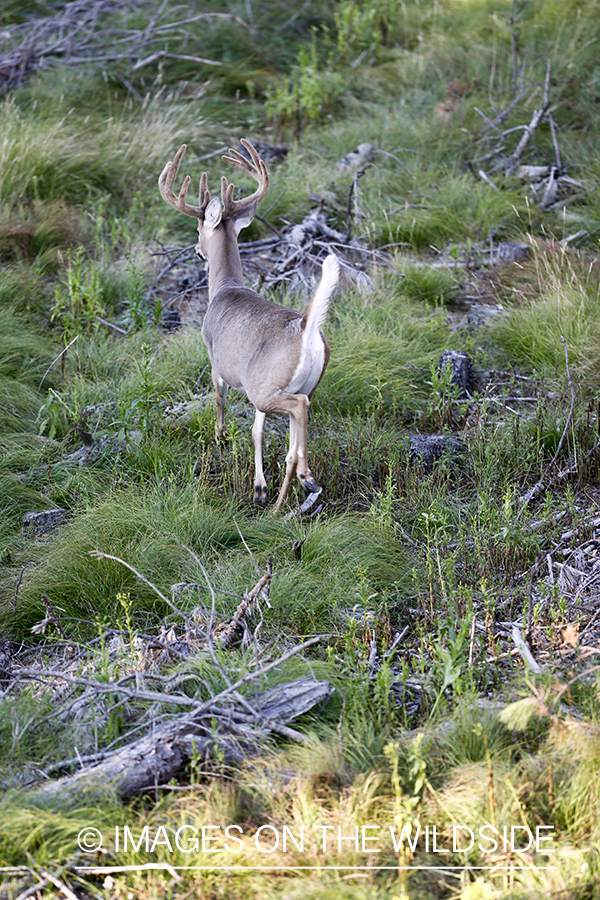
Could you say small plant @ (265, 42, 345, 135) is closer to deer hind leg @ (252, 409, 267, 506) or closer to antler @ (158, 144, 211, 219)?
antler @ (158, 144, 211, 219)

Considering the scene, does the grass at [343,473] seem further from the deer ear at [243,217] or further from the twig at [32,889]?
the deer ear at [243,217]

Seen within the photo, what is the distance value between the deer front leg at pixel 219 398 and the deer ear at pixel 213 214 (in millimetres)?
842

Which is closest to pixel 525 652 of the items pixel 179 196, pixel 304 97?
pixel 179 196

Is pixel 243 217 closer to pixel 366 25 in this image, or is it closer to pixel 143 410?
pixel 143 410

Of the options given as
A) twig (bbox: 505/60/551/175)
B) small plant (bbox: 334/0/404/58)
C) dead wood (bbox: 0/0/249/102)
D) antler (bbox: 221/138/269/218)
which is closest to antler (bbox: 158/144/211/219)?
antler (bbox: 221/138/269/218)

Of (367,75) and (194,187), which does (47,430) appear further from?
(367,75)

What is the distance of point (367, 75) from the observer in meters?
9.04

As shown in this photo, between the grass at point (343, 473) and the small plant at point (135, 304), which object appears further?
the small plant at point (135, 304)

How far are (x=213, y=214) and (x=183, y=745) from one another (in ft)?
9.92

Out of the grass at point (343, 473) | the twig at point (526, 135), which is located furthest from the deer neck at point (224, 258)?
the twig at point (526, 135)

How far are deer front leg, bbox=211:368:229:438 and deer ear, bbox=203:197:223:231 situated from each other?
2.76 ft

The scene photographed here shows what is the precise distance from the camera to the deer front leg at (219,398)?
14.8 feet

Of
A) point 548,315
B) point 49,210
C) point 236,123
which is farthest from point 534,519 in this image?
point 236,123

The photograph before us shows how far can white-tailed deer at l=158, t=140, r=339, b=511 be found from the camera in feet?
12.5
